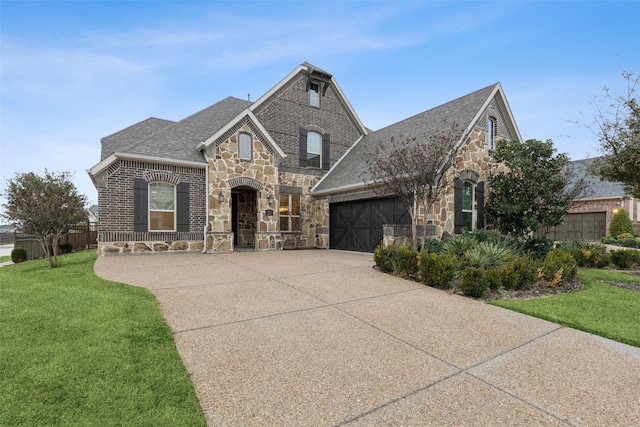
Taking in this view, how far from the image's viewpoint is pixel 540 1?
9.72 m

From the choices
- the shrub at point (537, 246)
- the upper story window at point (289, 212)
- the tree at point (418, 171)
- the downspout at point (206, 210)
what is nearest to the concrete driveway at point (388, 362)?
the tree at point (418, 171)

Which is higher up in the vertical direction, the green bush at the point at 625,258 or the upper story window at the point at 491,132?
the upper story window at the point at 491,132

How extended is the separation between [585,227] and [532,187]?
18417 millimetres

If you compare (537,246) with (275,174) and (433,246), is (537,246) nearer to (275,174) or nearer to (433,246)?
(433,246)

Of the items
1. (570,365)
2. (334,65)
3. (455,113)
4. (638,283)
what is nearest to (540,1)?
(455,113)

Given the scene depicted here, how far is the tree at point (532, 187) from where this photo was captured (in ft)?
35.2

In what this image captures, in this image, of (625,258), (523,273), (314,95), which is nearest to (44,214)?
(314,95)

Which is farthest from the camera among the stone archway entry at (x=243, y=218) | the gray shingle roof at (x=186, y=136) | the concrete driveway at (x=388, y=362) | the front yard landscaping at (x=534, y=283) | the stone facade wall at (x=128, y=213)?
the stone archway entry at (x=243, y=218)

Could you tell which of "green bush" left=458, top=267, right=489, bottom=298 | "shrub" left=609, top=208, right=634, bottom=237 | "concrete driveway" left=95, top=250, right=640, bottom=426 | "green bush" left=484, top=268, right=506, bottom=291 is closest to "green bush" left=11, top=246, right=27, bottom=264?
"concrete driveway" left=95, top=250, right=640, bottom=426

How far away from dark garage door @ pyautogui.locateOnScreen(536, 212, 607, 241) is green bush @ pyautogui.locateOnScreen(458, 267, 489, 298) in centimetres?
2136

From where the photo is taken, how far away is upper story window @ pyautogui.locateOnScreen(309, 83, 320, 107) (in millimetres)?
16922

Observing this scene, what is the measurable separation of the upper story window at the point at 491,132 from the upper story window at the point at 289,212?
31.1ft

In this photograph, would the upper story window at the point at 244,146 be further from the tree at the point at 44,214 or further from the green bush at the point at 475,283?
the green bush at the point at 475,283

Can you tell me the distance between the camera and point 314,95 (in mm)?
17078
